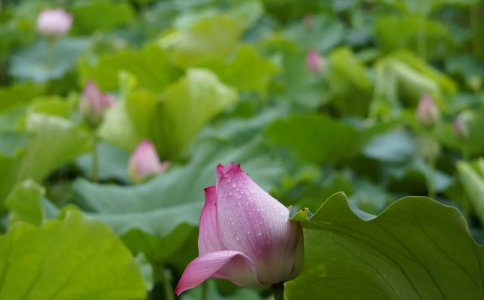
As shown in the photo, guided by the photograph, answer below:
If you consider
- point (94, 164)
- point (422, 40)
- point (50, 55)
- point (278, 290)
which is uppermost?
point (278, 290)

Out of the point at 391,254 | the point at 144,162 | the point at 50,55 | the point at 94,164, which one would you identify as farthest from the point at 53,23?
the point at 391,254

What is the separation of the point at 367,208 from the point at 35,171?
16.6 inches

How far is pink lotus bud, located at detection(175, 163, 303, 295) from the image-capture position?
1.54 feet

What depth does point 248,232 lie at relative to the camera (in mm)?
470

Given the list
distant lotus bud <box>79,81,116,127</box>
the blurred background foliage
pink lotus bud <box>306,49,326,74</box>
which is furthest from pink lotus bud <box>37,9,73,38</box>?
distant lotus bud <box>79,81,116,127</box>

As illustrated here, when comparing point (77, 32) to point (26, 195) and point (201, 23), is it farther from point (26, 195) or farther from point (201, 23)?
point (26, 195)

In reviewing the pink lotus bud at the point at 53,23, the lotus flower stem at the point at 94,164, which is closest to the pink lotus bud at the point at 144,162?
the lotus flower stem at the point at 94,164

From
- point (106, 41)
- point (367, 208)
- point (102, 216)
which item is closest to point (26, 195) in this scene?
point (102, 216)

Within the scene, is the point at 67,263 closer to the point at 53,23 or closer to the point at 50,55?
the point at 53,23

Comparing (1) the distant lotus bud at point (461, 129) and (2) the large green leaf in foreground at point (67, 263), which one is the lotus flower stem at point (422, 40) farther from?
(2) the large green leaf in foreground at point (67, 263)

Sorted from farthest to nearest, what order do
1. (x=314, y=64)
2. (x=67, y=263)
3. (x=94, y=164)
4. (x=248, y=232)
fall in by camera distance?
1. (x=314, y=64)
2. (x=94, y=164)
3. (x=67, y=263)
4. (x=248, y=232)

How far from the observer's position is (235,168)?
477 mm

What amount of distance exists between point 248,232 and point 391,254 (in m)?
0.09

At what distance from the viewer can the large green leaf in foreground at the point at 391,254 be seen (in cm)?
49
